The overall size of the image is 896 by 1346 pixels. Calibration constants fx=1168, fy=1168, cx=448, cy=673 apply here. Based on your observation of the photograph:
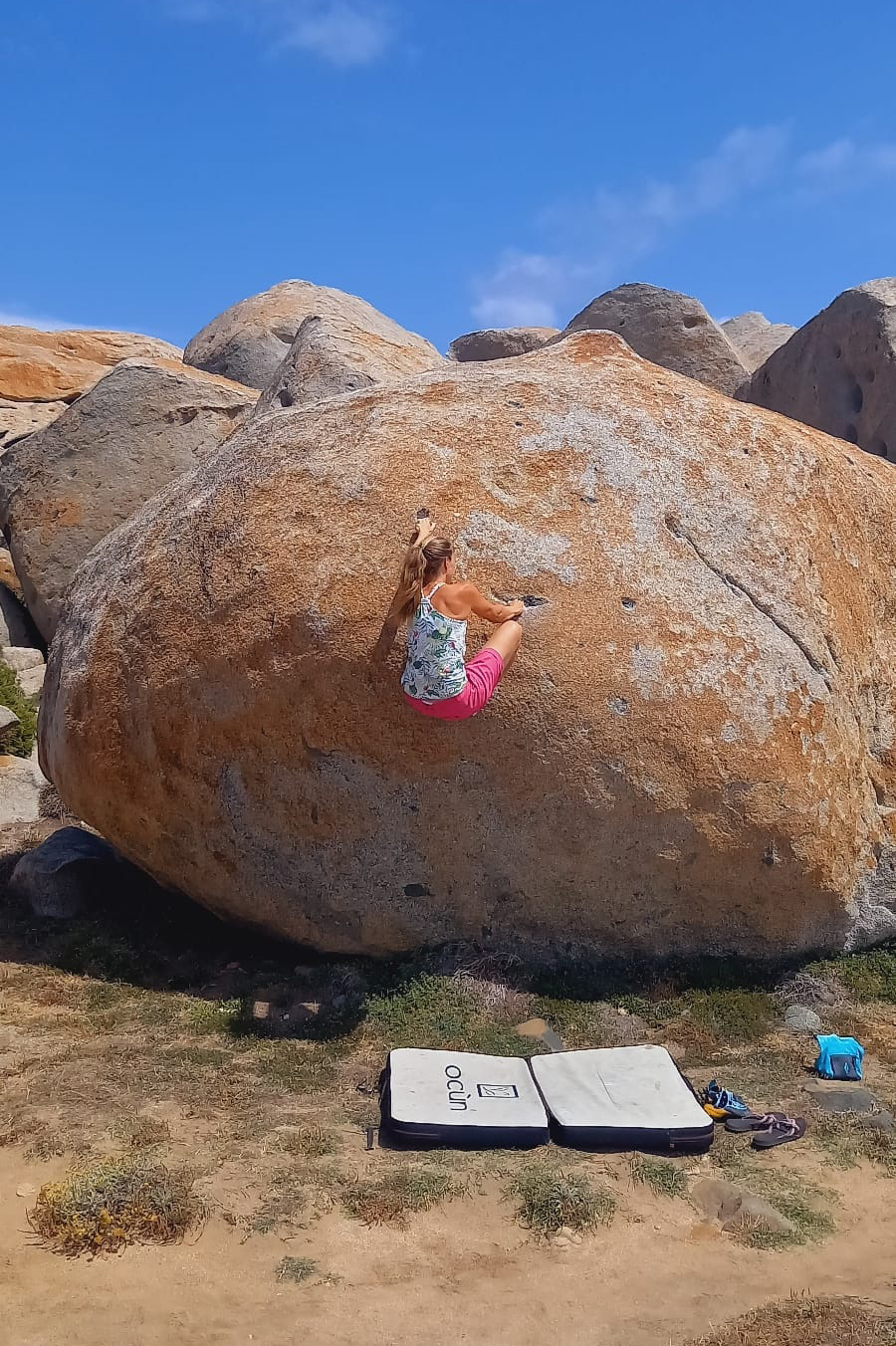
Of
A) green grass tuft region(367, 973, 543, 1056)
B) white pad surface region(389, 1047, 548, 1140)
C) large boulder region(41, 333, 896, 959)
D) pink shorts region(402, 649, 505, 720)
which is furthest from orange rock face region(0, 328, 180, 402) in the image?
white pad surface region(389, 1047, 548, 1140)

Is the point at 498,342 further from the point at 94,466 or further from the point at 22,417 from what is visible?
the point at 94,466

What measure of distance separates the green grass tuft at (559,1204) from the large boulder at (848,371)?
855 cm

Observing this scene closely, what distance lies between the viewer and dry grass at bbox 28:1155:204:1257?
356 cm

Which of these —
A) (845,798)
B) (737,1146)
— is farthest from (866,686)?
(737,1146)

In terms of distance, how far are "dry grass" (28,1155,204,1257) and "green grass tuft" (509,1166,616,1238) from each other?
1050 mm

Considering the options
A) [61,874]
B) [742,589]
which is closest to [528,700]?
[742,589]

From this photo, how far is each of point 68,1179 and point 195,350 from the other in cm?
1563

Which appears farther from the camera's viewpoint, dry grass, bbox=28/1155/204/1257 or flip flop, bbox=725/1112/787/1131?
flip flop, bbox=725/1112/787/1131

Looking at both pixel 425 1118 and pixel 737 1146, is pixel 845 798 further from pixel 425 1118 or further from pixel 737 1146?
pixel 425 1118

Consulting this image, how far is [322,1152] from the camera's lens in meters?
4.16

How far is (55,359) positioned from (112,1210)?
48.8 feet

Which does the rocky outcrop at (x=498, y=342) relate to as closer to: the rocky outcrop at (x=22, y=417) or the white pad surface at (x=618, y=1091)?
the rocky outcrop at (x=22, y=417)

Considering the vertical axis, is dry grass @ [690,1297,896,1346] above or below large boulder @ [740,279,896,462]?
below

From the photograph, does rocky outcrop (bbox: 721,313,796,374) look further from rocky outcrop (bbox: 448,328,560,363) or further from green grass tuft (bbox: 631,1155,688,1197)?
green grass tuft (bbox: 631,1155,688,1197)
